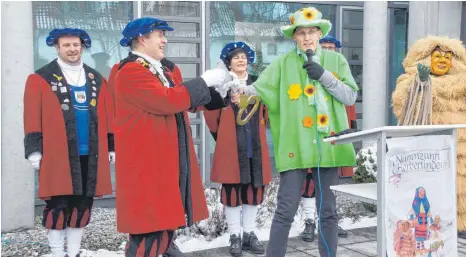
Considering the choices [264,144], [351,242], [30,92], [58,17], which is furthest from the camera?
[58,17]

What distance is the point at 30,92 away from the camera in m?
4.20

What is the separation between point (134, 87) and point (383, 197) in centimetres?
147

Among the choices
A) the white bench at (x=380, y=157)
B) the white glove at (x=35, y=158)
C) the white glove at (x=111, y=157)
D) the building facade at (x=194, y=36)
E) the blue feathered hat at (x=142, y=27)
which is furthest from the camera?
the building facade at (x=194, y=36)

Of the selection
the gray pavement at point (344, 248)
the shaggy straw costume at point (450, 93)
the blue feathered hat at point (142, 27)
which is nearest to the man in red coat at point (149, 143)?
the blue feathered hat at point (142, 27)

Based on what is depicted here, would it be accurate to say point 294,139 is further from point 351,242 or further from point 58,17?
point 58,17

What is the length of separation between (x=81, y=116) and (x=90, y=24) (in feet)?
8.88

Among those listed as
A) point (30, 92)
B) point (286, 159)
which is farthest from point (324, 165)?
point (30, 92)

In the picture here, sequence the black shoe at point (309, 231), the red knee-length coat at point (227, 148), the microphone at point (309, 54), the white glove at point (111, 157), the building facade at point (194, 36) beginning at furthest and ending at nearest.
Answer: the building facade at point (194, 36), the black shoe at point (309, 231), the red knee-length coat at point (227, 148), the white glove at point (111, 157), the microphone at point (309, 54)

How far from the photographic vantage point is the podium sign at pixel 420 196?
3227 millimetres

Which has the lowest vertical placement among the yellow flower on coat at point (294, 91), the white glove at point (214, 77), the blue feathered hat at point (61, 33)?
the yellow flower on coat at point (294, 91)

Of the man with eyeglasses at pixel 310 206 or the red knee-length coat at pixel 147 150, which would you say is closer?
the red knee-length coat at pixel 147 150

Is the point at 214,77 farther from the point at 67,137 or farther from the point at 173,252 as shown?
the point at 173,252

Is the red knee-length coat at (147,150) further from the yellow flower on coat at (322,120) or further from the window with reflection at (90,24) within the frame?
the window with reflection at (90,24)

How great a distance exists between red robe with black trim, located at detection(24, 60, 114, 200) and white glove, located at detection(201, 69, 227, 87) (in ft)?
4.17
